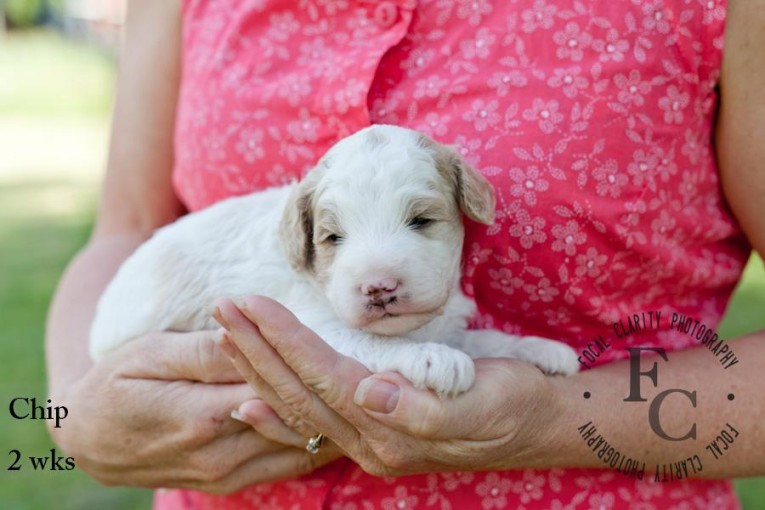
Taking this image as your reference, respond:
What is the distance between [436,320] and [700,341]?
79 cm

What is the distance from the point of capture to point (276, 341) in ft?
7.13

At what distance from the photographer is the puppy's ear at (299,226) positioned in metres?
2.39

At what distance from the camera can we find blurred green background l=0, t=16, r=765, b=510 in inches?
241

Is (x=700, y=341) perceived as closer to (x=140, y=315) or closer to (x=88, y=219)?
(x=140, y=315)

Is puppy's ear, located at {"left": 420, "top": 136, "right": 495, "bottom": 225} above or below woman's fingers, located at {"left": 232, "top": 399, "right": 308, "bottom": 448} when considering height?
above

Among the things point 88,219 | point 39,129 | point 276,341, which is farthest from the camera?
point 39,129

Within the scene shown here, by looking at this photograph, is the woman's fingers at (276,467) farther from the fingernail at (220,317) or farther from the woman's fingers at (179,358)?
the fingernail at (220,317)

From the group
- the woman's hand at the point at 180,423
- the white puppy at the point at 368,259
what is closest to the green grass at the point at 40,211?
the woman's hand at the point at 180,423

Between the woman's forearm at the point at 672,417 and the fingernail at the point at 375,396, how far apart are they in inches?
20.4

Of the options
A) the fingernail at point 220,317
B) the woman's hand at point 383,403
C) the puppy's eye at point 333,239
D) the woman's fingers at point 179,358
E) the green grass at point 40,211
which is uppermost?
the puppy's eye at point 333,239

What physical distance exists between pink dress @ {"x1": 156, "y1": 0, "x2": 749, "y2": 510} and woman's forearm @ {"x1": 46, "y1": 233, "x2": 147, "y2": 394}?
806 millimetres

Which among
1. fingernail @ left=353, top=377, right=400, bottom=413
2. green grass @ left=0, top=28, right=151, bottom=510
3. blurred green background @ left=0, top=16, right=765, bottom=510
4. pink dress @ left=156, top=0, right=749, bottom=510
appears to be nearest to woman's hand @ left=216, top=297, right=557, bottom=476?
fingernail @ left=353, top=377, right=400, bottom=413

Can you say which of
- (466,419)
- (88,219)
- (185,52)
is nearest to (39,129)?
(88,219)

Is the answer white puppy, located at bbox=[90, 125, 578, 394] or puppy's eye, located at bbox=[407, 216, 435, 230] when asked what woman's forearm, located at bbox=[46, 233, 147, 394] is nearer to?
white puppy, located at bbox=[90, 125, 578, 394]
